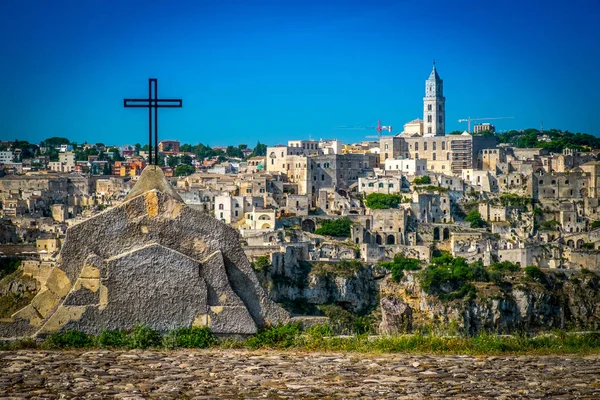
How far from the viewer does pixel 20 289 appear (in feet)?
65.7

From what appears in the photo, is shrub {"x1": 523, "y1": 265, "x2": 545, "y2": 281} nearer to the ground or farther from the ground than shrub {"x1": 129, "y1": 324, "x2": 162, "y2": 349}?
nearer to the ground

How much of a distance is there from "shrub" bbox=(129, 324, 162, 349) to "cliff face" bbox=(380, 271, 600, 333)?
38.3 metres

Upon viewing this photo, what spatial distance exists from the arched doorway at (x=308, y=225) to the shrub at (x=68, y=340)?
1987 inches

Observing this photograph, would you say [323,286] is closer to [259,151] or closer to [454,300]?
[454,300]

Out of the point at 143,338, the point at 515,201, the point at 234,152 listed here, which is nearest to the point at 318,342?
the point at 143,338

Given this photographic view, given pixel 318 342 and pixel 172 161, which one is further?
pixel 172 161

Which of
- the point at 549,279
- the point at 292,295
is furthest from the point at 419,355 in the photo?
the point at 549,279

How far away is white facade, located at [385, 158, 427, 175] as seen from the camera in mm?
75875

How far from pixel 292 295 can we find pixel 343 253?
6490mm

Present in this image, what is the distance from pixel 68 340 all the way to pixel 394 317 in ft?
11.3

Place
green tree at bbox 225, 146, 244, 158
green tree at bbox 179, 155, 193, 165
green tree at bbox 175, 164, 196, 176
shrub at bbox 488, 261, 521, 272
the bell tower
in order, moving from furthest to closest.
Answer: green tree at bbox 225, 146, 244, 158 < green tree at bbox 179, 155, 193, 165 < green tree at bbox 175, 164, 196, 176 < the bell tower < shrub at bbox 488, 261, 521, 272

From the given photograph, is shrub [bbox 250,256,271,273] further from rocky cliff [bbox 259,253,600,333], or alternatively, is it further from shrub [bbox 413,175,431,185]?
shrub [bbox 413,175,431,185]

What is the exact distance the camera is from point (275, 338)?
9.87 m

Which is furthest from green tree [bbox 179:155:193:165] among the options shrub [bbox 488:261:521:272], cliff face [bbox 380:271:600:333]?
cliff face [bbox 380:271:600:333]
